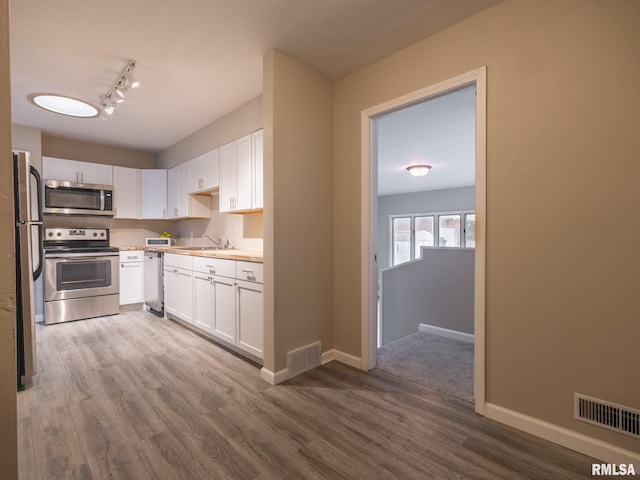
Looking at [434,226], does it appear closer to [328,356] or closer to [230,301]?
[328,356]

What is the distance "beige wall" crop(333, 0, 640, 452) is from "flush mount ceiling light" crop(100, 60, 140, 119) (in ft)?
8.08

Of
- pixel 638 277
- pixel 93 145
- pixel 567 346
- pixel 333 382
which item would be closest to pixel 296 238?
pixel 333 382

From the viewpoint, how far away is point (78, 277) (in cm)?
398

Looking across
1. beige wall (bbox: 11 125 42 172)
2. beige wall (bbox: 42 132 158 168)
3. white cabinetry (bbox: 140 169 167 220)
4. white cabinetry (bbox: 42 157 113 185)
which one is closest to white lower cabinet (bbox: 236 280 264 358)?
white cabinetry (bbox: 140 169 167 220)

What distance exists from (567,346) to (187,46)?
124 inches

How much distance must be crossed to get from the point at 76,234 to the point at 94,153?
1.29 meters

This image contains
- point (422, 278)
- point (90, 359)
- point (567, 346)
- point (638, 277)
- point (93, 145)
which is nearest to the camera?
point (638, 277)

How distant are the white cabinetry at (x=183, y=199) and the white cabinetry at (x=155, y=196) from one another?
0.16 meters

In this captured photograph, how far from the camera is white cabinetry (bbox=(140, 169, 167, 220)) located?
4.82 metres

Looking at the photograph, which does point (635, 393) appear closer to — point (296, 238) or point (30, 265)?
point (296, 238)

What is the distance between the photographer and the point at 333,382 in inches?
93.0

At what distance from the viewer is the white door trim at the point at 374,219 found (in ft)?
6.29

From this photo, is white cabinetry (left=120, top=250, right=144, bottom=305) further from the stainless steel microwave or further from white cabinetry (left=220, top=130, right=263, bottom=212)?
white cabinetry (left=220, top=130, right=263, bottom=212)

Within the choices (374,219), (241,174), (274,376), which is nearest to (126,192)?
(241,174)
